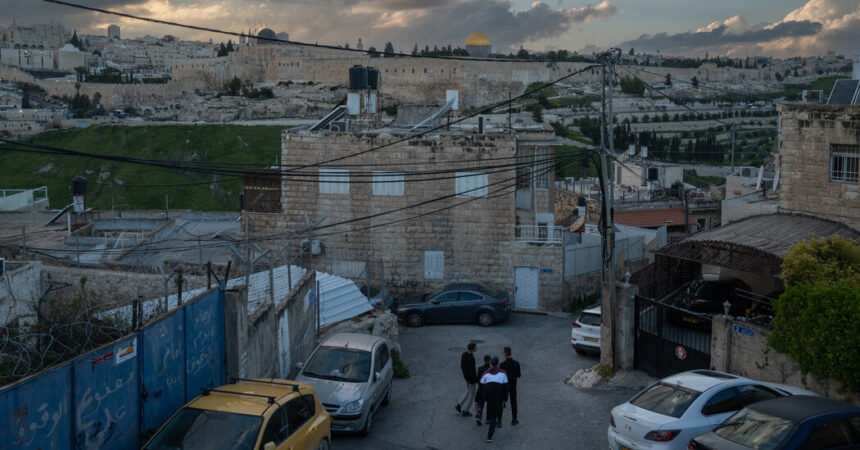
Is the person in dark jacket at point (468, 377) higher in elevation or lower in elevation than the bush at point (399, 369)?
higher

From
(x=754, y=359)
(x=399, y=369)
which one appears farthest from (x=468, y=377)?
(x=754, y=359)

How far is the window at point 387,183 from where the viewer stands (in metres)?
19.0

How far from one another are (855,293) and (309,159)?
1403cm

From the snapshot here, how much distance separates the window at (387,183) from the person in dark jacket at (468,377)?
31.8 ft

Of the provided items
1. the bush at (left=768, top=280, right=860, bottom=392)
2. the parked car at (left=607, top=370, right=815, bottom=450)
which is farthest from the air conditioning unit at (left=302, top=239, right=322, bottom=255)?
the bush at (left=768, top=280, right=860, bottom=392)

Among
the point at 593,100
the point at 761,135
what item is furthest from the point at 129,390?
the point at 593,100

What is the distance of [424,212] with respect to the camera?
754 inches

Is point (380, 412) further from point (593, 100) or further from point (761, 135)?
point (593, 100)

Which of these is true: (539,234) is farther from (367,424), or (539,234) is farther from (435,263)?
(367,424)

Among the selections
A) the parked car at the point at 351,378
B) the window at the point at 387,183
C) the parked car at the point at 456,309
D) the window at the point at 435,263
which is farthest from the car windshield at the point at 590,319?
the window at the point at 387,183

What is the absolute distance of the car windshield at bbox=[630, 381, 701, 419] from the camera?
7598 mm

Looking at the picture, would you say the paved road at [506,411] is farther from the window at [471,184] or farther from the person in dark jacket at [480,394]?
the window at [471,184]

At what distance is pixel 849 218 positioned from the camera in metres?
12.7

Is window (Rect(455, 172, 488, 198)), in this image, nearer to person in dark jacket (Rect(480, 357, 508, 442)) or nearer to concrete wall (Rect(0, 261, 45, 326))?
concrete wall (Rect(0, 261, 45, 326))
